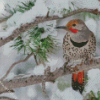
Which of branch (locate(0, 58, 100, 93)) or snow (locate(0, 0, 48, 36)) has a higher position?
snow (locate(0, 0, 48, 36))

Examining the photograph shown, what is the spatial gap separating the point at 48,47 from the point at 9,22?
0.31 meters

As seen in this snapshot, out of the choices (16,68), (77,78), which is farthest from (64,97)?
(16,68)

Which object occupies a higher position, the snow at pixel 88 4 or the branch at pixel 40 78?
the snow at pixel 88 4

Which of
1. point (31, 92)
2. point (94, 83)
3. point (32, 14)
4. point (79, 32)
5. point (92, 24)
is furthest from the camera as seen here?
point (31, 92)

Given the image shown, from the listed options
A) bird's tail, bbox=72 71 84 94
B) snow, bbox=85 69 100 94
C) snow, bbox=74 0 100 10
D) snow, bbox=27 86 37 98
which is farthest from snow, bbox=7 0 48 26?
snow, bbox=27 86 37 98

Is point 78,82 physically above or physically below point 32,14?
below

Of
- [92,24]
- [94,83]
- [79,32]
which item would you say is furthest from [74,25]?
[94,83]

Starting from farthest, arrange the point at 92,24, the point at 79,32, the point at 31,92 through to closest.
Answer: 1. the point at 31,92
2. the point at 92,24
3. the point at 79,32

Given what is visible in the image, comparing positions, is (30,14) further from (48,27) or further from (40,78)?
(40,78)

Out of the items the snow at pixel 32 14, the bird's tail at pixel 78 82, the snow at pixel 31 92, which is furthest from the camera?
the snow at pixel 31 92

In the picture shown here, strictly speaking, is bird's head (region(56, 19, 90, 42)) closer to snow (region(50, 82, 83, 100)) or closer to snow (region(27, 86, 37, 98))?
snow (region(50, 82, 83, 100))

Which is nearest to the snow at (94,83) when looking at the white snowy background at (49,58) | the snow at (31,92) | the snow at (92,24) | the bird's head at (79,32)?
the white snowy background at (49,58)

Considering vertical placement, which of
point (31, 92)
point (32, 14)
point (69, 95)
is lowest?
point (31, 92)

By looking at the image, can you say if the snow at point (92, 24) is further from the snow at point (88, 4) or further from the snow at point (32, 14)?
the snow at point (32, 14)
